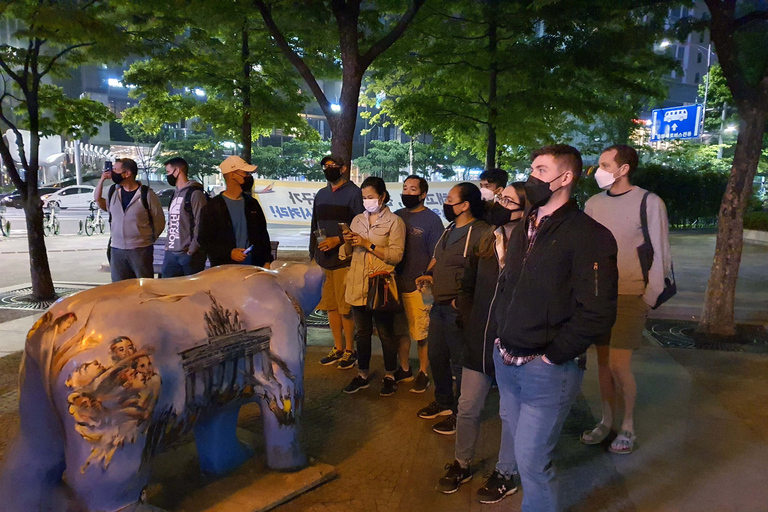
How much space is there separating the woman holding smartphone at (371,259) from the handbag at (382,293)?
0.23ft

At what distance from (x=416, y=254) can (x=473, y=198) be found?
1092mm

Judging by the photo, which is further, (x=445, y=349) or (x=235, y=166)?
(x=235, y=166)

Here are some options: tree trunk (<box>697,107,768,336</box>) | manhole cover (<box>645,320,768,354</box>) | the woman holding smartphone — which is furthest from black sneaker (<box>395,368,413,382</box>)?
tree trunk (<box>697,107,768,336</box>)

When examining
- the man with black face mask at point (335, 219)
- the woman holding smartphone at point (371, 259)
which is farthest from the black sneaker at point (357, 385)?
the man with black face mask at point (335, 219)

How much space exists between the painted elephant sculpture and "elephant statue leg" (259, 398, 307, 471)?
0.30 metres

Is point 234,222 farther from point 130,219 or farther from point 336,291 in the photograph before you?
point 130,219

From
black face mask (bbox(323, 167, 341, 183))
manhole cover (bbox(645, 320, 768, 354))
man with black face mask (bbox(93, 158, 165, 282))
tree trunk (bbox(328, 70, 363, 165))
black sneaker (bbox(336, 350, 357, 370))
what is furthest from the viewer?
→ tree trunk (bbox(328, 70, 363, 165))

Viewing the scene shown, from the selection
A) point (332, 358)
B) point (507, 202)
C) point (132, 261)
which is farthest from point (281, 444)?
point (132, 261)

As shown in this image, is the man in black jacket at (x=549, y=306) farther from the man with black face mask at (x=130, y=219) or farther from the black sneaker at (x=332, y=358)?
the man with black face mask at (x=130, y=219)

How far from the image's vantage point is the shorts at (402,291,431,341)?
187 inches

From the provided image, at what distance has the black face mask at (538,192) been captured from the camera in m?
2.45

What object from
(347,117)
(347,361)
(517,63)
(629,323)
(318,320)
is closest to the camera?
(629,323)

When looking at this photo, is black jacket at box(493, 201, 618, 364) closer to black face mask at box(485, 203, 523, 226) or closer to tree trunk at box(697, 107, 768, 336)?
black face mask at box(485, 203, 523, 226)

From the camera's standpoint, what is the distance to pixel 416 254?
464cm
